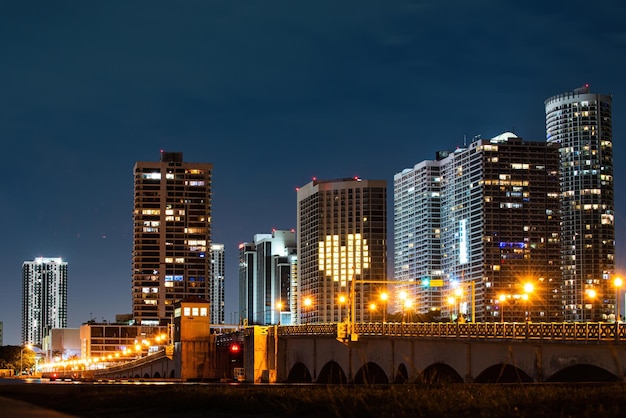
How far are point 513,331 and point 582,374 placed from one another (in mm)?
4320

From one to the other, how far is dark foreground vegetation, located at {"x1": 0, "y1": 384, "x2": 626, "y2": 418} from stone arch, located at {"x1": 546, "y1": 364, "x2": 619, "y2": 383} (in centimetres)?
2049

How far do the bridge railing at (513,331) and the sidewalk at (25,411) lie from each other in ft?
77.0

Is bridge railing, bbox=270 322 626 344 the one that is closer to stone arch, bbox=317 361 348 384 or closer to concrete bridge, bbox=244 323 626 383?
concrete bridge, bbox=244 323 626 383

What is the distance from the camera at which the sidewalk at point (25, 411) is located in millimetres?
39750

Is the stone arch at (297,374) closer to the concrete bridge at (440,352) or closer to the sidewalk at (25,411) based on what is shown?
the concrete bridge at (440,352)

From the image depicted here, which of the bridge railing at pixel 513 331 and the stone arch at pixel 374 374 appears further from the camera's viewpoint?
the stone arch at pixel 374 374

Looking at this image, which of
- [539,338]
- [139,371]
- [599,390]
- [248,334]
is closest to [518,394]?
[599,390]

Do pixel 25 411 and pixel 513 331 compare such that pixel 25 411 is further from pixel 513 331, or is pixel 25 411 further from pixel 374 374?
pixel 374 374

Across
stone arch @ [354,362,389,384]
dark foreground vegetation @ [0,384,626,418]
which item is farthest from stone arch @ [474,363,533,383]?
dark foreground vegetation @ [0,384,626,418]

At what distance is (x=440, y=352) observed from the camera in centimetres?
6550

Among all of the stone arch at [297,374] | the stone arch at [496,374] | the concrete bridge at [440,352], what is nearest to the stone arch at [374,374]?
the concrete bridge at [440,352]

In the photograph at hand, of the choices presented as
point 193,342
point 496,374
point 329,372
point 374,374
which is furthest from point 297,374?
point 496,374

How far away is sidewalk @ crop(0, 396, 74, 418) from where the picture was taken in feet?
130

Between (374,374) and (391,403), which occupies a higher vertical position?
(391,403)
